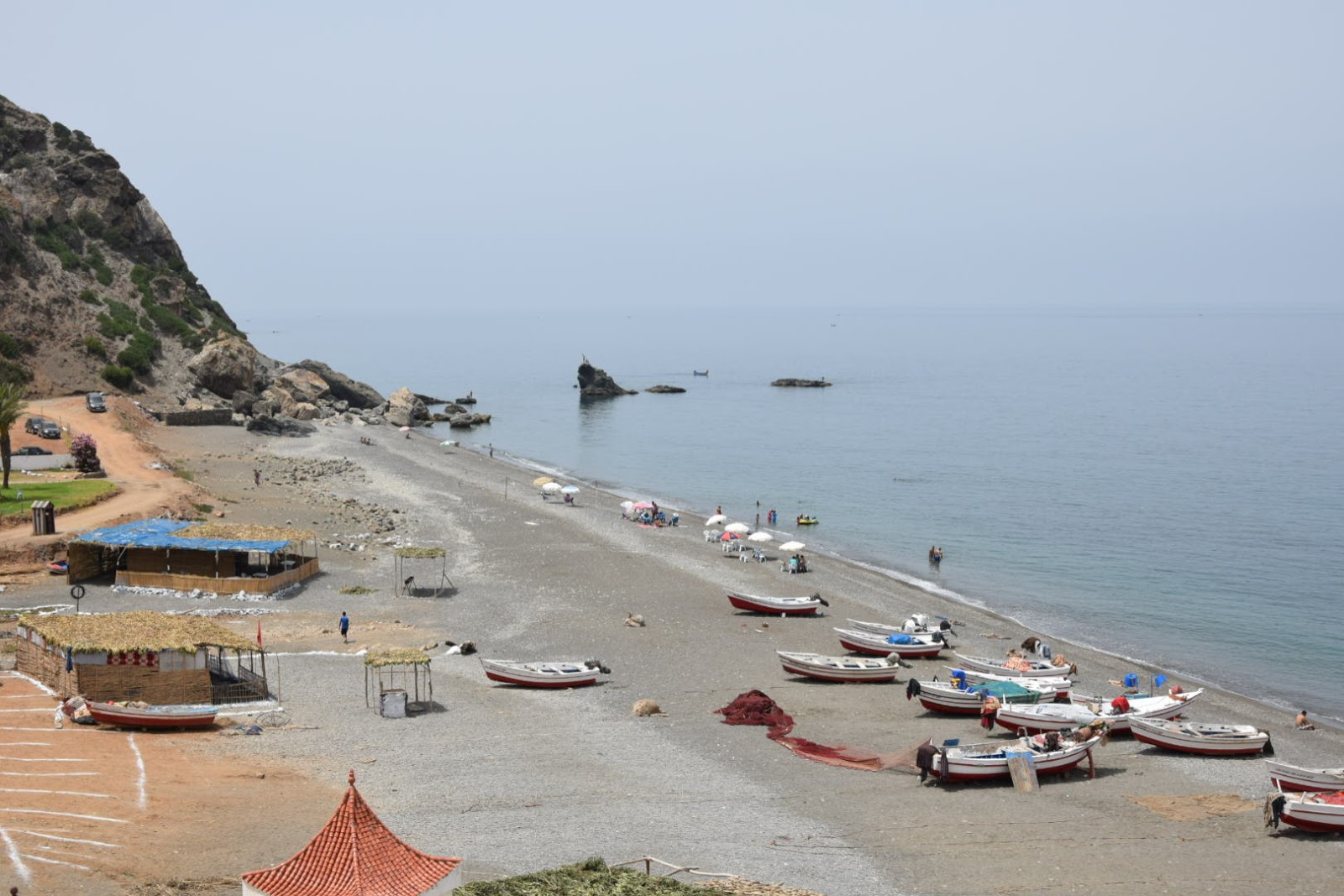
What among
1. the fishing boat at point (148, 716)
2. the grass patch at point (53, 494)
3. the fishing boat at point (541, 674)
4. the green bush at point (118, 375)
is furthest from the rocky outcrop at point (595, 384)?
the fishing boat at point (148, 716)

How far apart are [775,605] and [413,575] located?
1445 cm

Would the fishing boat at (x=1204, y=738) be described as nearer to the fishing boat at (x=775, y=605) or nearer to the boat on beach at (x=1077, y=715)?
the boat on beach at (x=1077, y=715)

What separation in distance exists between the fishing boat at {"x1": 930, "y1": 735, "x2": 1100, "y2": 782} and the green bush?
76086 millimetres

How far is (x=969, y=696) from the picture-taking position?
103 feet

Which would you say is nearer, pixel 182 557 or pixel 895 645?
pixel 895 645

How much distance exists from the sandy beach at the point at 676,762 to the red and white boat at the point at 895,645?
2.25 ft

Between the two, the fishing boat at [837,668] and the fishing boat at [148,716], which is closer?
the fishing boat at [148,716]

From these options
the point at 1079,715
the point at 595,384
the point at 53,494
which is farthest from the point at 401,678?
the point at 595,384

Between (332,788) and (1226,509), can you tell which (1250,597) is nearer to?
(1226,509)

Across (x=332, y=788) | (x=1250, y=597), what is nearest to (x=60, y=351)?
(x=332, y=788)

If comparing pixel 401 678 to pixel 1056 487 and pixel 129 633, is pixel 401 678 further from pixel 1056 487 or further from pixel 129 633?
pixel 1056 487

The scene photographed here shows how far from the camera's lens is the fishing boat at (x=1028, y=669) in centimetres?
3508

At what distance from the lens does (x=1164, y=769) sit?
27.7 m

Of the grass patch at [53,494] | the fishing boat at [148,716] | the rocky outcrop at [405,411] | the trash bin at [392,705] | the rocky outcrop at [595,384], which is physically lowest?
the trash bin at [392,705]
